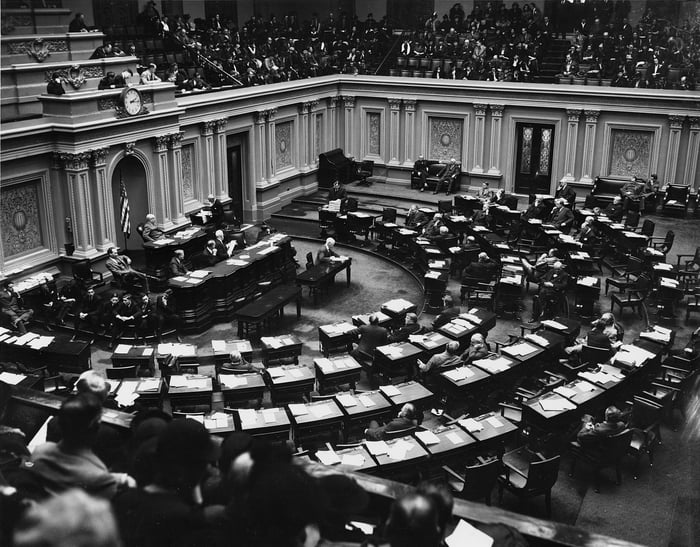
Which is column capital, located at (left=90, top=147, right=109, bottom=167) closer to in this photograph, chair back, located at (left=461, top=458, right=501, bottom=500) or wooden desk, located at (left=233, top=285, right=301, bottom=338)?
wooden desk, located at (left=233, top=285, right=301, bottom=338)

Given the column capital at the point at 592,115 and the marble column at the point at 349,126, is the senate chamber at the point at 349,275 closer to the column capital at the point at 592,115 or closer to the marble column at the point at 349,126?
the marble column at the point at 349,126

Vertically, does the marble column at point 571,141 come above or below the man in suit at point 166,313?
above

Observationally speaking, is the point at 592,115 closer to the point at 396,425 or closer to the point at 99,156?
the point at 99,156

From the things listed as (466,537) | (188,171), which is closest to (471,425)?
(466,537)

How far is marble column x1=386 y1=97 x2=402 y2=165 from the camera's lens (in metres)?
29.0

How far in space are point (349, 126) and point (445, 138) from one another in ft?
13.7

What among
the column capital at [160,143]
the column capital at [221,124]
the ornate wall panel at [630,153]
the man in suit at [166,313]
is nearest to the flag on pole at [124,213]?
the column capital at [160,143]

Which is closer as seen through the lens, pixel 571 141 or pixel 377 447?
pixel 377 447

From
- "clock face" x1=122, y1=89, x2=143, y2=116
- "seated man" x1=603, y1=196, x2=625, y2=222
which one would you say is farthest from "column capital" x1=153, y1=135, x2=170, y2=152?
"seated man" x1=603, y1=196, x2=625, y2=222

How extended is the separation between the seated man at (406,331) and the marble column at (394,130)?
52.4 ft

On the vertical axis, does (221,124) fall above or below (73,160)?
above

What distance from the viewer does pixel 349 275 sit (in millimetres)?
19438

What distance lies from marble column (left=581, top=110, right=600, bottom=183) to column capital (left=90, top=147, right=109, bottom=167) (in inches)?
648

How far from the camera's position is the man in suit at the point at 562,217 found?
67.2 ft
